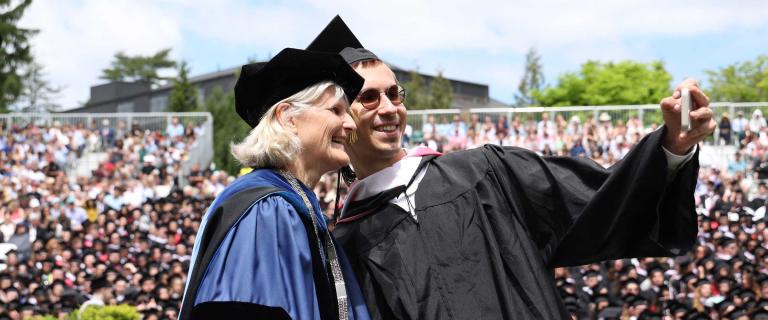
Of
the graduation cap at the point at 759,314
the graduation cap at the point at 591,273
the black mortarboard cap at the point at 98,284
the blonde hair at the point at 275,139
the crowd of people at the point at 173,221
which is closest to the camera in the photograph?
the blonde hair at the point at 275,139

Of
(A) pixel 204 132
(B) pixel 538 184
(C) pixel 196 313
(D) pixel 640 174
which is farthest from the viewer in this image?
(A) pixel 204 132

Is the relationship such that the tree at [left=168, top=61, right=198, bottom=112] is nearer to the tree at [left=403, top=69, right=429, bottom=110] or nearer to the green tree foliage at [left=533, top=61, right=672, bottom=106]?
the tree at [left=403, top=69, right=429, bottom=110]

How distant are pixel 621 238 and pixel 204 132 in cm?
2238

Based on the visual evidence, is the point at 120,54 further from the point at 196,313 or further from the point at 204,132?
the point at 196,313

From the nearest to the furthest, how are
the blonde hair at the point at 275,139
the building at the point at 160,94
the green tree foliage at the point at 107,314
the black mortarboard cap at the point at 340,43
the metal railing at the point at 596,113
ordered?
the blonde hair at the point at 275,139
the black mortarboard cap at the point at 340,43
the green tree foliage at the point at 107,314
the metal railing at the point at 596,113
the building at the point at 160,94

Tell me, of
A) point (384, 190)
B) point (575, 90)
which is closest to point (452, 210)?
point (384, 190)

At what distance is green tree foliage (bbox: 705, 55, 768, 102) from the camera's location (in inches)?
1909

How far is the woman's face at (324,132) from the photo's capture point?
301 centimetres

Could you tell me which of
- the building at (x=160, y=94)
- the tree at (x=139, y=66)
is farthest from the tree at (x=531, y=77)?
the tree at (x=139, y=66)

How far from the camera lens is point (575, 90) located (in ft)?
151

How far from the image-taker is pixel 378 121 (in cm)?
371

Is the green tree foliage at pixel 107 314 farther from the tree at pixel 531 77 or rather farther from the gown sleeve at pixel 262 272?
the tree at pixel 531 77

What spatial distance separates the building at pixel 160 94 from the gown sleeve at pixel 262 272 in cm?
4829

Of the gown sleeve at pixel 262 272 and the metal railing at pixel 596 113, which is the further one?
the metal railing at pixel 596 113
